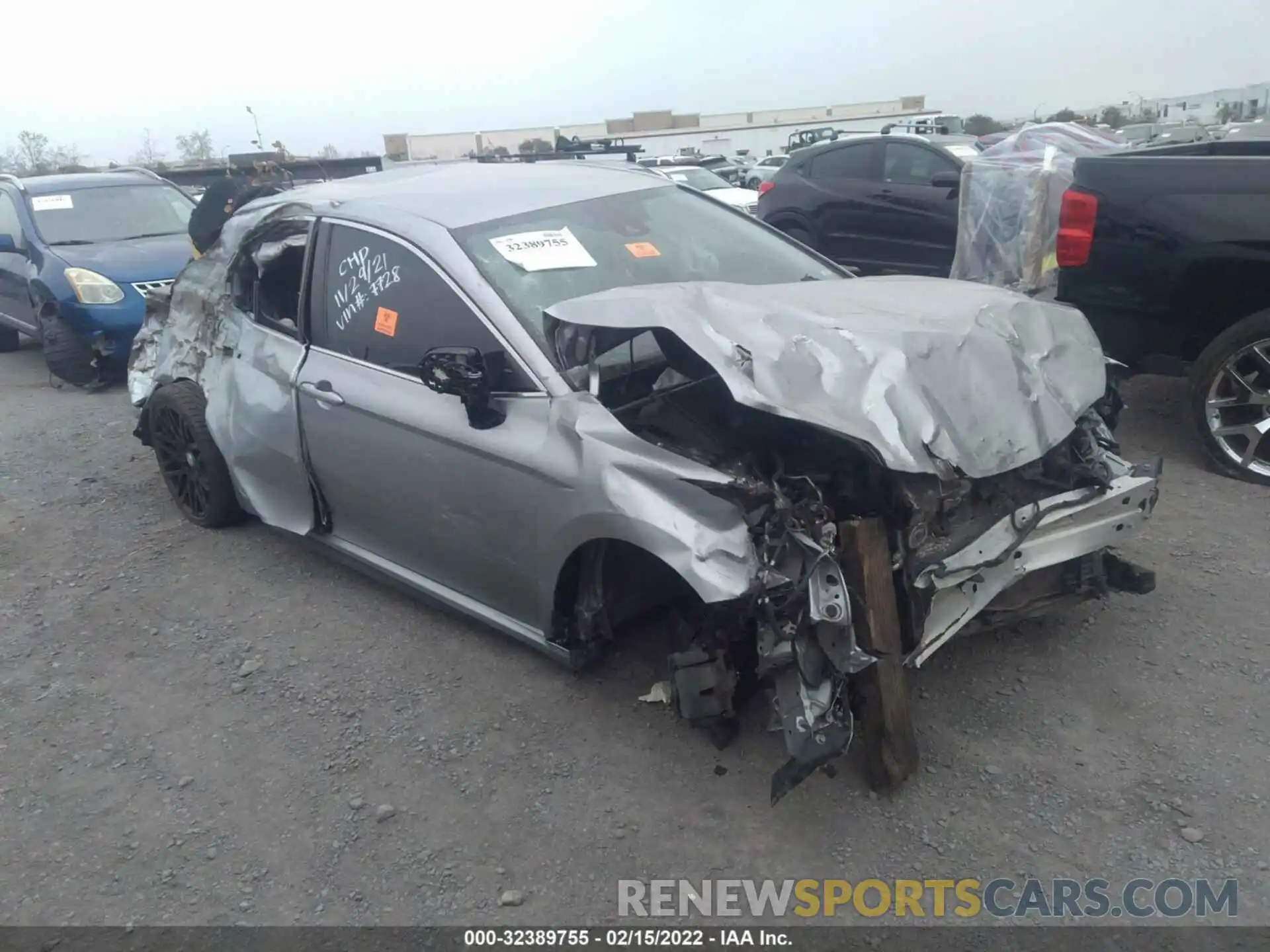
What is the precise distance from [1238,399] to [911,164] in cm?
501

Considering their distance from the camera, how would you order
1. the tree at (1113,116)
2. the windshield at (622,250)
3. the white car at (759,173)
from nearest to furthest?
the windshield at (622,250) → the white car at (759,173) → the tree at (1113,116)

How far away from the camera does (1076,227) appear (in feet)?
16.3

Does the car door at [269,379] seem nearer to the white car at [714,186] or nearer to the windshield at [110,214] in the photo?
the windshield at [110,214]

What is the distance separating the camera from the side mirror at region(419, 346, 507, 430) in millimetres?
3145

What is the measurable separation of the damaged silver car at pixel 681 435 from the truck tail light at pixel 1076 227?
1591mm

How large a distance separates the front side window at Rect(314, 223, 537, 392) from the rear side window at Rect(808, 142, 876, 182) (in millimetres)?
6577

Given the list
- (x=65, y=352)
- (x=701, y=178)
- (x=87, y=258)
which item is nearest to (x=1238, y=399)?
(x=65, y=352)

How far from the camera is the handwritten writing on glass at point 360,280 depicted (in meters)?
3.70

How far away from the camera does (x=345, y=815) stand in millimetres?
3004

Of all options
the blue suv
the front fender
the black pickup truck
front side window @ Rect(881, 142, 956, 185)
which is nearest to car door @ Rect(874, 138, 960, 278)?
front side window @ Rect(881, 142, 956, 185)

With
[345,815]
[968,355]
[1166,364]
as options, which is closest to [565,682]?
Answer: [345,815]

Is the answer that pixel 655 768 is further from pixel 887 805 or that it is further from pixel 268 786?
pixel 268 786

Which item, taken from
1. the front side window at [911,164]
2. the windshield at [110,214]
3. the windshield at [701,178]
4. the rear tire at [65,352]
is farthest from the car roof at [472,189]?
the windshield at [701,178]

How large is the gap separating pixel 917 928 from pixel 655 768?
94 centimetres
